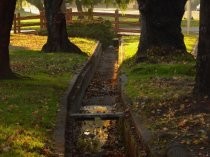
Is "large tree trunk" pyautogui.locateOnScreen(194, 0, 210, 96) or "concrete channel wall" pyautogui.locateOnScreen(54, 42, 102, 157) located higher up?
"large tree trunk" pyautogui.locateOnScreen(194, 0, 210, 96)

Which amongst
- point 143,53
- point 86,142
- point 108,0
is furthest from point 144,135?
point 108,0

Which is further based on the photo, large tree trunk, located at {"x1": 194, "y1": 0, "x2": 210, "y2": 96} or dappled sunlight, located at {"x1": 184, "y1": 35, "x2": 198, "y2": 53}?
dappled sunlight, located at {"x1": 184, "y1": 35, "x2": 198, "y2": 53}

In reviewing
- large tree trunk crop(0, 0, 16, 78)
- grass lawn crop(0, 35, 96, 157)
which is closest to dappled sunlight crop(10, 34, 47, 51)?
grass lawn crop(0, 35, 96, 157)

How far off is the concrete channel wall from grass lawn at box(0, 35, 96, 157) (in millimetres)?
119

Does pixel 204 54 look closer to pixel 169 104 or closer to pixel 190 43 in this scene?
pixel 169 104

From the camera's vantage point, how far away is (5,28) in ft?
45.3

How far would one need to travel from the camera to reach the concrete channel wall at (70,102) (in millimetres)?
8420

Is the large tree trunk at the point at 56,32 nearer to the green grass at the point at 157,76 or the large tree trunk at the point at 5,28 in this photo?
the green grass at the point at 157,76

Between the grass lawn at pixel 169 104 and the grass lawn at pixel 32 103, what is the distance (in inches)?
63.5

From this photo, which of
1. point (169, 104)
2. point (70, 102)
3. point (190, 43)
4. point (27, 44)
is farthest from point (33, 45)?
point (169, 104)

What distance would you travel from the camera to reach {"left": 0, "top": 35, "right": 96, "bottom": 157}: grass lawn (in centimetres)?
782

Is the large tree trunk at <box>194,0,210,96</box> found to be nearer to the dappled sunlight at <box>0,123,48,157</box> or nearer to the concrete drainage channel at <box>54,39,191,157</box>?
the concrete drainage channel at <box>54,39,191,157</box>

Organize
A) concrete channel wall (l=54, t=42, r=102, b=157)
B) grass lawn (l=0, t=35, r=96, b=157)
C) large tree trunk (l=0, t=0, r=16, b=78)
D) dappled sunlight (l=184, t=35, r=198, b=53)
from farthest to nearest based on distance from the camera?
dappled sunlight (l=184, t=35, r=198, b=53) < large tree trunk (l=0, t=0, r=16, b=78) < concrete channel wall (l=54, t=42, r=102, b=157) < grass lawn (l=0, t=35, r=96, b=157)

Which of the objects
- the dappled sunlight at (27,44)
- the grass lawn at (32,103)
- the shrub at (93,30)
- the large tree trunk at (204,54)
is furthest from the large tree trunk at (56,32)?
the large tree trunk at (204,54)
